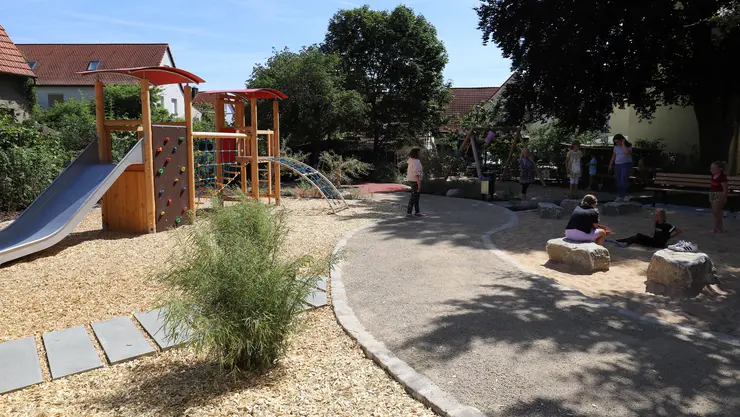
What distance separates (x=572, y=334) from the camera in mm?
4762

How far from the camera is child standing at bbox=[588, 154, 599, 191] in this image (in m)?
17.0

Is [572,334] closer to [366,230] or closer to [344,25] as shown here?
[366,230]

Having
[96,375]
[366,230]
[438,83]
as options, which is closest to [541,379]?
[96,375]

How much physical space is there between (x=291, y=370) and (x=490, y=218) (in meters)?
8.33

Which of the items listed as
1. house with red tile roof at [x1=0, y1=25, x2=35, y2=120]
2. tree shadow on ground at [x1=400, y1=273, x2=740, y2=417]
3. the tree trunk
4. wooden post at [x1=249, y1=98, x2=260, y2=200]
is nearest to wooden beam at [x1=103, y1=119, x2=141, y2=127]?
wooden post at [x1=249, y1=98, x2=260, y2=200]

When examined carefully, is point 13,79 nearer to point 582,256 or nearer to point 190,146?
point 190,146

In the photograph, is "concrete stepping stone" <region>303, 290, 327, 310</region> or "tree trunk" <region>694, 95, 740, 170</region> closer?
"concrete stepping stone" <region>303, 290, 327, 310</region>

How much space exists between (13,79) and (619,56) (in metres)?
23.0

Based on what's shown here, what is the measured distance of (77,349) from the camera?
445 centimetres

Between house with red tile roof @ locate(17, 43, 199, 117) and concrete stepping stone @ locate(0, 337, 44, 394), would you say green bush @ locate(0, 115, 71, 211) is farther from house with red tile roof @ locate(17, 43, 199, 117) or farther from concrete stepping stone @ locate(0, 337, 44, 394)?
house with red tile roof @ locate(17, 43, 199, 117)

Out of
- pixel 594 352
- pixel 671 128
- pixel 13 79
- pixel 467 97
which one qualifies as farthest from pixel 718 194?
pixel 467 97

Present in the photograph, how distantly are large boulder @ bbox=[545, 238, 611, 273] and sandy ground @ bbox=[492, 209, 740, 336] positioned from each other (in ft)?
0.42

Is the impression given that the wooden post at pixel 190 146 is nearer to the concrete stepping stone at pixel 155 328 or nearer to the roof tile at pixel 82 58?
Answer: the concrete stepping stone at pixel 155 328

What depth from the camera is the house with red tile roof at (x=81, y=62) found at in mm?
38312
